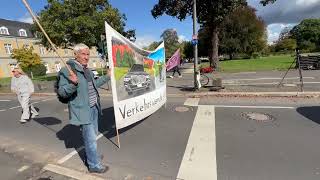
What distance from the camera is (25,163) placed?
4.75 meters

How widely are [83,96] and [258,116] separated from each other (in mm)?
5181

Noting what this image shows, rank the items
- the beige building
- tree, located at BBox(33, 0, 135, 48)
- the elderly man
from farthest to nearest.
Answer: the beige building
tree, located at BBox(33, 0, 135, 48)
the elderly man

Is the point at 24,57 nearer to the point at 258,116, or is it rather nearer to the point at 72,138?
the point at 72,138

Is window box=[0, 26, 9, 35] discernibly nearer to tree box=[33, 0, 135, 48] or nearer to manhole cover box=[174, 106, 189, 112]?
tree box=[33, 0, 135, 48]

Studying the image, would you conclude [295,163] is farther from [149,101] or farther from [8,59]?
[8,59]

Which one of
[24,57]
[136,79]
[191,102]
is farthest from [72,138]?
[24,57]

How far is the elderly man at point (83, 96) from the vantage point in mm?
3568

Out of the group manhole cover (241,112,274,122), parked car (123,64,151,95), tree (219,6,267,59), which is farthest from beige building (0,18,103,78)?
manhole cover (241,112,274,122)

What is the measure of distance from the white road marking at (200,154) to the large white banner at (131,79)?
134 cm

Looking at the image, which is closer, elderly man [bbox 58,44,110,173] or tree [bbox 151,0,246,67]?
elderly man [bbox 58,44,110,173]

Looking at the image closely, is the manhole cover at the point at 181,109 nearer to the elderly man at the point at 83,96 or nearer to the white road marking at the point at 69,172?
the elderly man at the point at 83,96

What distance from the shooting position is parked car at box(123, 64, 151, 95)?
5.43 m

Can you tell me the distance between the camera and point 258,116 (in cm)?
716

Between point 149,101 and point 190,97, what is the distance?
14.3 feet
